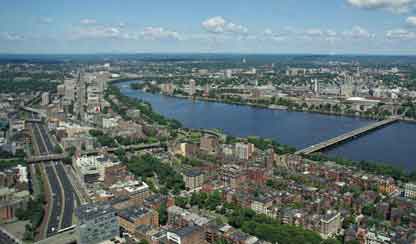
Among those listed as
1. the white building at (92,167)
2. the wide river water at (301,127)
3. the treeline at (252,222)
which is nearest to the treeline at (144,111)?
the wide river water at (301,127)

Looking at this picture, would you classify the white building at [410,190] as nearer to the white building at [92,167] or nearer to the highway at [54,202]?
the white building at [92,167]

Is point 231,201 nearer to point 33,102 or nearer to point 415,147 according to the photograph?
point 415,147

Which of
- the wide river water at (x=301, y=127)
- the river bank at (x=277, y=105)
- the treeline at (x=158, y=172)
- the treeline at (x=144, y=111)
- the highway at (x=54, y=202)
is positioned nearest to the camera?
the highway at (x=54, y=202)

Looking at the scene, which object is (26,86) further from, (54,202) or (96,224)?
(96,224)

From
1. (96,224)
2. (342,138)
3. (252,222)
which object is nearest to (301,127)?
(342,138)

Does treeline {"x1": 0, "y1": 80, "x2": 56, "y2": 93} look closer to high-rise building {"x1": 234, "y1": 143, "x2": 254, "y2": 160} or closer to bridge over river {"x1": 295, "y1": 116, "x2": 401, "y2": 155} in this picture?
high-rise building {"x1": 234, "y1": 143, "x2": 254, "y2": 160}

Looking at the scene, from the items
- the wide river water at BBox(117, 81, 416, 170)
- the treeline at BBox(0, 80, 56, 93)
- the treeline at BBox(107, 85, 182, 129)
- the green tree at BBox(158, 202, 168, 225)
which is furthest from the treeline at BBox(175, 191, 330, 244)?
the treeline at BBox(0, 80, 56, 93)
